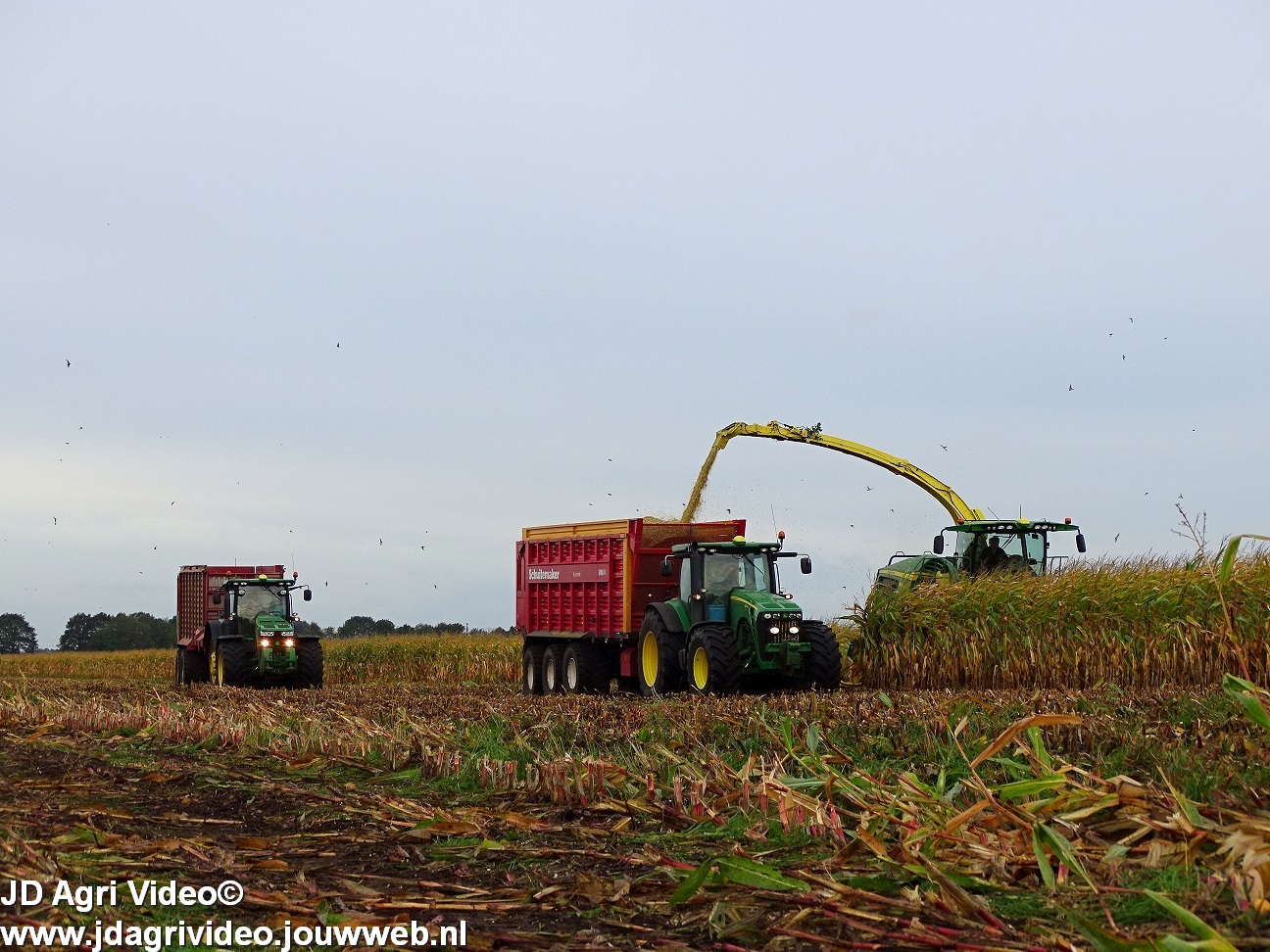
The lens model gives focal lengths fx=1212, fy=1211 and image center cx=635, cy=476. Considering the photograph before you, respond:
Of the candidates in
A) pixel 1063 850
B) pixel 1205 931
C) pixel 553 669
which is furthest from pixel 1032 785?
pixel 553 669

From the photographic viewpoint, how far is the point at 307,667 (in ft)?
74.1

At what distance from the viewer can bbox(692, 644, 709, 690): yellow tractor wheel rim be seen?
15.0 m

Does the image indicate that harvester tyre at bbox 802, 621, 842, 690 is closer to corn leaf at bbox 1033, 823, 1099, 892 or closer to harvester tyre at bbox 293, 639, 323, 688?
corn leaf at bbox 1033, 823, 1099, 892

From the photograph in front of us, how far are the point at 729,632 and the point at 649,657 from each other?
1.98 meters

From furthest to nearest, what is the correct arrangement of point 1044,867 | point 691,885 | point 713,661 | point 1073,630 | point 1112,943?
point 1073,630
point 713,661
point 691,885
point 1044,867
point 1112,943

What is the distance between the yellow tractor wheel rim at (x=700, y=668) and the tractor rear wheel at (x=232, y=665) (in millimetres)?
10581

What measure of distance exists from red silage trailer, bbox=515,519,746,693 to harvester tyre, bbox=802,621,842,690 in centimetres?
280

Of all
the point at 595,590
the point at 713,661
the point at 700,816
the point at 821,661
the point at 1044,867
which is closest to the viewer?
the point at 1044,867

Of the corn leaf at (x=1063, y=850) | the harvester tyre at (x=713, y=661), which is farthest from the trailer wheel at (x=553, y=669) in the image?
the corn leaf at (x=1063, y=850)

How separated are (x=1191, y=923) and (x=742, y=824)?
2937 millimetres

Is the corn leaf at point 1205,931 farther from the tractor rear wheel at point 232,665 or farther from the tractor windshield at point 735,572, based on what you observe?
the tractor rear wheel at point 232,665

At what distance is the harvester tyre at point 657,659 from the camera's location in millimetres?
15625

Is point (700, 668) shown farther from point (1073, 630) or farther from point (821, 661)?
point (1073, 630)

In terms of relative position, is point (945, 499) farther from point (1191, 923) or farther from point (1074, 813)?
point (1191, 923)
